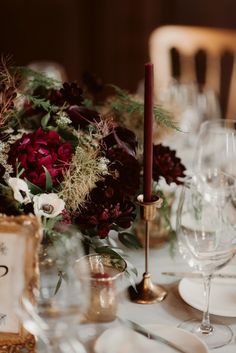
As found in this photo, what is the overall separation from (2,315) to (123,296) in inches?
10.1

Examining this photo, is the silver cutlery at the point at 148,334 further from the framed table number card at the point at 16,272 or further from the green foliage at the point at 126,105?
the green foliage at the point at 126,105

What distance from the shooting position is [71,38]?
4312 mm

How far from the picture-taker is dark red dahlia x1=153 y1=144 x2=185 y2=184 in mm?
1177

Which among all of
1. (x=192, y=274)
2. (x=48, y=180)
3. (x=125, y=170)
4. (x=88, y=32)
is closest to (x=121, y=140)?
(x=125, y=170)

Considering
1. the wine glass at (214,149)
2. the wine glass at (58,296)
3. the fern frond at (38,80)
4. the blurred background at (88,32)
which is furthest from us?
the blurred background at (88,32)

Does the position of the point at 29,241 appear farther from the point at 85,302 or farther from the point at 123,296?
the point at 123,296

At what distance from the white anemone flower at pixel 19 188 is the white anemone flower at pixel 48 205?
0.05 ft

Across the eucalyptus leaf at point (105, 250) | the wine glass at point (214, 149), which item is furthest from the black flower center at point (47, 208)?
the wine glass at point (214, 149)

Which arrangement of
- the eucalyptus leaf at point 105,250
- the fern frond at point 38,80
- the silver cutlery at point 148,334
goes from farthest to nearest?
1. the fern frond at point 38,80
2. the eucalyptus leaf at point 105,250
3. the silver cutlery at point 148,334

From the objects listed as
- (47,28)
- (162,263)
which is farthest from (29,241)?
(47,28)

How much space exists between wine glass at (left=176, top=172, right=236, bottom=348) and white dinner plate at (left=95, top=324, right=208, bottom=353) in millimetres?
63

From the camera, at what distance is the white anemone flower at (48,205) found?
0.94 metres

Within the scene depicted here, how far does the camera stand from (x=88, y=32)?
431 centimetres

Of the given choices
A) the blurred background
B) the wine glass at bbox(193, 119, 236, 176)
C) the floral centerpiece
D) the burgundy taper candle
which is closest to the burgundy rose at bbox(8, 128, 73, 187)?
the floral centerpiece
